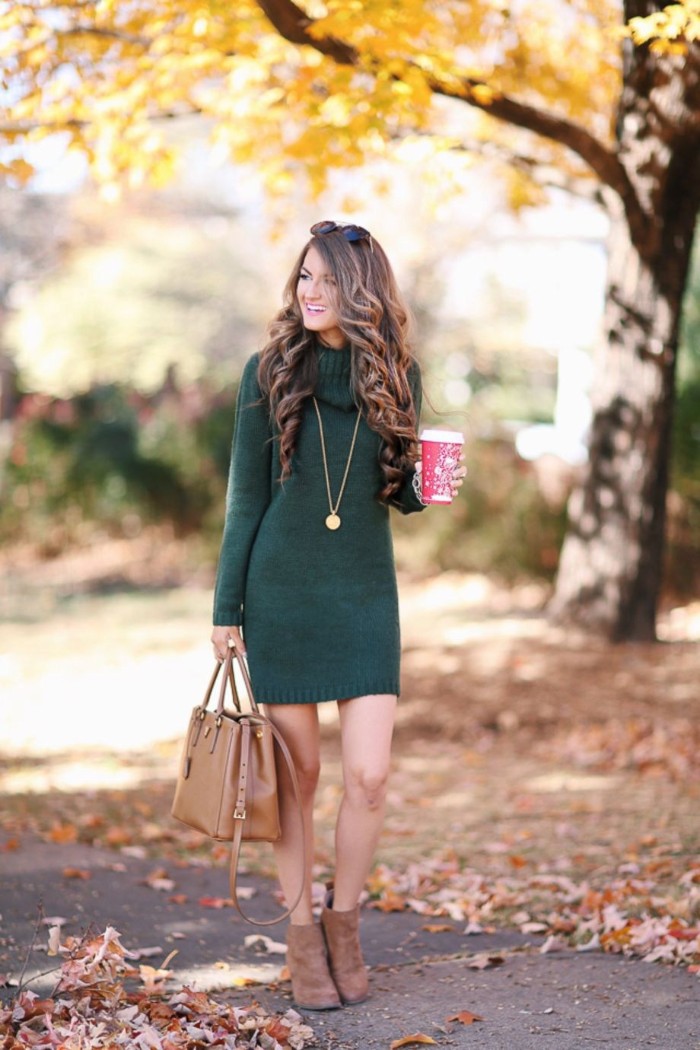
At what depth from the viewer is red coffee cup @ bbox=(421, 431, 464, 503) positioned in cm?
311

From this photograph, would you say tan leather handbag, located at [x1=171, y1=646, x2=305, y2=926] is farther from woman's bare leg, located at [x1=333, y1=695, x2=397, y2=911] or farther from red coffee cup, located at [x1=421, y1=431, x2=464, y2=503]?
red coffee cup, located at [x1=421, y1=431, x2=464, y2=503]

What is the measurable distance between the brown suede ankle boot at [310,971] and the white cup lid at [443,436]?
4.34 feet

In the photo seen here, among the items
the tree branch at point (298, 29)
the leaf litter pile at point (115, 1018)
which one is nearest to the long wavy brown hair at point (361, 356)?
the leaf litter pile at point (115, 1018)

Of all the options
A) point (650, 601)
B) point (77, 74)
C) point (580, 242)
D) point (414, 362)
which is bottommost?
point (650, 601)

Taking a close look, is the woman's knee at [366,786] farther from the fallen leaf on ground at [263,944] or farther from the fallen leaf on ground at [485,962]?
the fallen leaf on ground at [263,944]

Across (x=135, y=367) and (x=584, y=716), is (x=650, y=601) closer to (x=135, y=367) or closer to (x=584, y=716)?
(x=584, y=716)

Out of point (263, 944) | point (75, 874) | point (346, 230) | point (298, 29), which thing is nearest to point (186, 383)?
point (298, 29)

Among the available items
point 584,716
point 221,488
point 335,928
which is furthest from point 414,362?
point 221,488

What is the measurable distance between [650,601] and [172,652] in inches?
149

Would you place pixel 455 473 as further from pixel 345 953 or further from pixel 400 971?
pixel 400 971

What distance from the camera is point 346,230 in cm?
322

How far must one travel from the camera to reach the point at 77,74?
6883 millimetres

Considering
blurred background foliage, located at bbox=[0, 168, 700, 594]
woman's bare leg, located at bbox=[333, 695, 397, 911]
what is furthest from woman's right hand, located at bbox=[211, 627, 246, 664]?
blurred background foliage, located at bbox=[0, 168, 700, 594]

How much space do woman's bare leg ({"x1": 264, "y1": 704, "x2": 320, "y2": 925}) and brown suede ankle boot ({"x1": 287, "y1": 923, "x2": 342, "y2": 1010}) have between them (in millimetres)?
38
